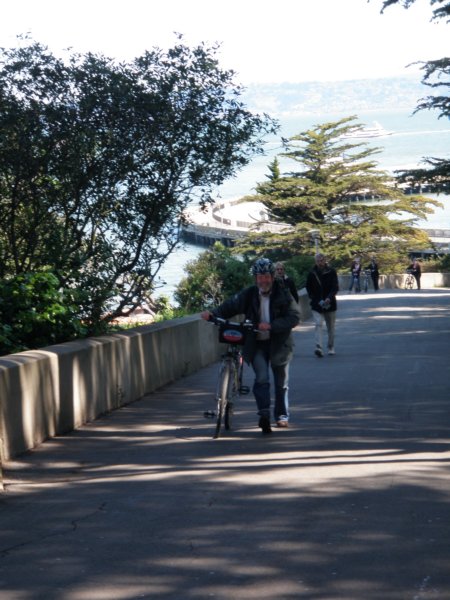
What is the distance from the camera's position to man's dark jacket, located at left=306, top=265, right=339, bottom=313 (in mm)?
20656

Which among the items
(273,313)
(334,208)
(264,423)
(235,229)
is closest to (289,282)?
(273,313)

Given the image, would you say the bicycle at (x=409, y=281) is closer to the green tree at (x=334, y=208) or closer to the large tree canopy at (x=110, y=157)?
the green tree at (x=334, y=208)

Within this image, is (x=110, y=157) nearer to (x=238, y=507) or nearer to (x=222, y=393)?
(x=222, y=393)

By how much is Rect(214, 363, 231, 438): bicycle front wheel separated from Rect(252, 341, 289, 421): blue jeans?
0.27m

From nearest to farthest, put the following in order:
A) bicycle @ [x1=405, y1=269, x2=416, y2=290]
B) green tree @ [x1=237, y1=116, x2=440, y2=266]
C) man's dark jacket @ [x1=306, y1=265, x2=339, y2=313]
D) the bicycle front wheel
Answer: the bicycle front wheel < man's dark jacket @ [x1=306, y1=265, x2=339, y2=313] < bicycle @ [x1=405, y1=269, x2=416, y2=290] < green tree @ [x1=237, y1=116, x2=440, y2=266]

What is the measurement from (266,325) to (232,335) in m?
0.38

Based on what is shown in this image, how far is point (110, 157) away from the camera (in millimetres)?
16000

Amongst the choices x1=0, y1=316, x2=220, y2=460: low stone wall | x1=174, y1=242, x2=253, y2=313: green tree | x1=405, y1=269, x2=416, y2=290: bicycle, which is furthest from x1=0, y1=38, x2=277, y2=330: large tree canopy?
x1=405, y1=269, x2=416, y2=290: bicycle

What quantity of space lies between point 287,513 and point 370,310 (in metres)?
30.1

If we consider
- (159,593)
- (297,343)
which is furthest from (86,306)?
(297,343)

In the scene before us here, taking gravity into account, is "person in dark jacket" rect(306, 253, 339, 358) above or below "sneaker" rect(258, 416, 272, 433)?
above

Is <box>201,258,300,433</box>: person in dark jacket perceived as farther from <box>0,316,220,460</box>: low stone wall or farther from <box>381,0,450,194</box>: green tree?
<box>381,0,450,194</box>: green tree

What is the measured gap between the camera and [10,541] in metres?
6.83

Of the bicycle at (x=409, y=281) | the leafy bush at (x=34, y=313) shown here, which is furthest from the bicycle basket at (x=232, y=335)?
the bicycle at (x=409, y=281)
